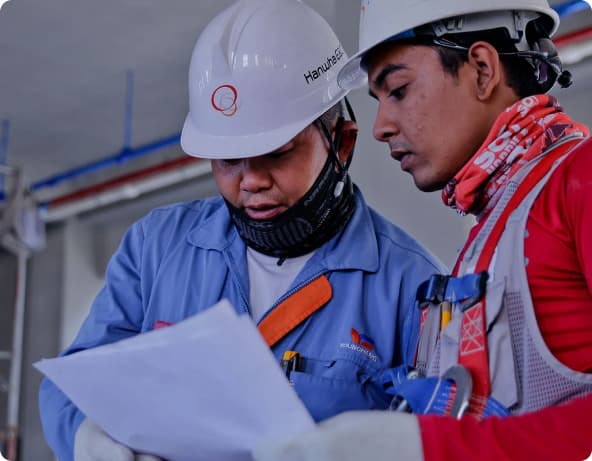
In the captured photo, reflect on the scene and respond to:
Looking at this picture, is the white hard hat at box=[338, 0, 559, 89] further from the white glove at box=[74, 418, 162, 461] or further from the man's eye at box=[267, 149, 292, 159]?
the white glove at box=[74, 418, 162, 461]

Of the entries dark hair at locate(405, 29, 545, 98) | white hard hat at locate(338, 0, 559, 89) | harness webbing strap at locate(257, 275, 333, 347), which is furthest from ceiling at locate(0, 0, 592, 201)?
dark hair at locate(405, 29, 545, 98)

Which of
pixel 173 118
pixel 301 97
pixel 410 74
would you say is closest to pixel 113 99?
pixel 173 118

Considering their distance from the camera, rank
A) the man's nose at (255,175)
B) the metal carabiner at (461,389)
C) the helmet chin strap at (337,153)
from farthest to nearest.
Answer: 1. the helmet chin strap at (337,153)
2. the man's nose at (255,175)
3. the metal carabiner at (461,389)

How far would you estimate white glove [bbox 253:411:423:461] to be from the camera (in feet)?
3.61

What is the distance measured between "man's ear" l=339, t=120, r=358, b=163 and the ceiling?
3.55 metres

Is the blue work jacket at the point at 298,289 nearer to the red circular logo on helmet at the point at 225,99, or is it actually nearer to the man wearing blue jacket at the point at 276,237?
the man wearing blue jacket at the point at 276,237

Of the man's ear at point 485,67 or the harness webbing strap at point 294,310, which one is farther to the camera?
the harness webbing strap at point 294,310

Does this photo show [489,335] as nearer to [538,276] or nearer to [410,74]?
[538,276]

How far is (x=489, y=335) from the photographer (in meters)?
1.24

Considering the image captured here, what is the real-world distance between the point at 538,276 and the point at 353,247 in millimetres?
745

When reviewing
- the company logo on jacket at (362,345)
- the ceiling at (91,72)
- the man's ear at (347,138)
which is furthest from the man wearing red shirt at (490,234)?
the ceiling at (91,72)

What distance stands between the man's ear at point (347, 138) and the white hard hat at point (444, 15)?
0.48m

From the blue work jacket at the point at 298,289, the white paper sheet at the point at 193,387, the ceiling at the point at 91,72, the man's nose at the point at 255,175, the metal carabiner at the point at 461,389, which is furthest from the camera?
the ceiling at the point at 91,72

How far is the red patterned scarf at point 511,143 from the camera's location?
1.35 m
